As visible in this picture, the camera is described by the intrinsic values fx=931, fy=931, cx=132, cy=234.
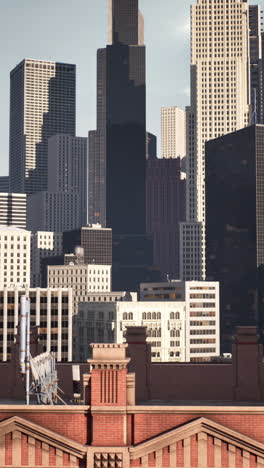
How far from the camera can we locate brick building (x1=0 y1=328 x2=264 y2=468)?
35.7 meters

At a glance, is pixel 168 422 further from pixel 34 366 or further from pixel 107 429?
pixel 34 366

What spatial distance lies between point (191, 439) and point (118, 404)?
3.12 meters

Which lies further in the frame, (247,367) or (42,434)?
(247,367)

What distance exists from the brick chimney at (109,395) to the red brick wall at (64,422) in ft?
1.82

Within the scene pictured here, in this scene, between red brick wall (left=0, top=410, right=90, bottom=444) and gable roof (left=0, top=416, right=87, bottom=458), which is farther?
red brick wall (left=0, top=410, right=90, bottom=444)


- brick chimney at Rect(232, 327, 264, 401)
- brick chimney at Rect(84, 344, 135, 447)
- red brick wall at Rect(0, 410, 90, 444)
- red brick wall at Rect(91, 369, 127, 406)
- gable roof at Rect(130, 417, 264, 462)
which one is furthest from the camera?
brick chimney at Rect(232, 327, 264, 401)

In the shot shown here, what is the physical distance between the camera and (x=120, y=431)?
3584 cm

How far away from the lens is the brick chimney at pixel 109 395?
35812 mm

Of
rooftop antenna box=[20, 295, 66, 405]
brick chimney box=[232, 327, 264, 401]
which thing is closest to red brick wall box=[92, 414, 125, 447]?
rooftop antenna box=[20, 295, 66, 405]

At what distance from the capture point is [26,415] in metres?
36.3

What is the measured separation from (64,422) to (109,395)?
2.09m

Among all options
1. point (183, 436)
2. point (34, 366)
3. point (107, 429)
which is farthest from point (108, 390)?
point (34, 366)

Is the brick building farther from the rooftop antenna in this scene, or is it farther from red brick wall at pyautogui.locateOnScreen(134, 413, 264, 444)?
the rooftop antenna

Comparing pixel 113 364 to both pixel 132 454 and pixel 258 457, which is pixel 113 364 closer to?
pixel 132 454
